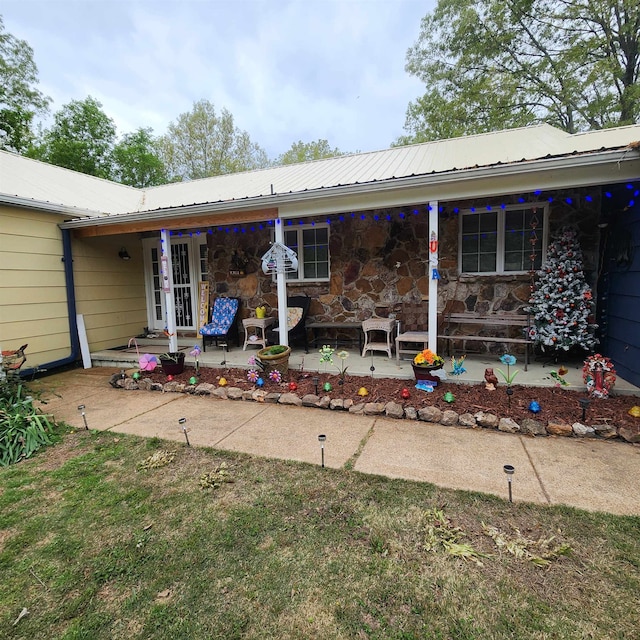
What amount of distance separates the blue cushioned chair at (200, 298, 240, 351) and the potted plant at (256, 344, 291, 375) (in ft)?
6.09

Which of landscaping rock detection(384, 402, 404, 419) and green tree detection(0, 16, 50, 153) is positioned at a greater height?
green tree detection(0, 16, 50, 153)

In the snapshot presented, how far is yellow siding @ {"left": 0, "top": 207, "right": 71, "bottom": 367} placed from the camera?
203 inches

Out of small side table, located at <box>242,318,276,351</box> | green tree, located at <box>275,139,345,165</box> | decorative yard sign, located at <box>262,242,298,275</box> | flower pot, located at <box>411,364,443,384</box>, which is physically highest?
green tree, located at <box>275,139,345,165</box>

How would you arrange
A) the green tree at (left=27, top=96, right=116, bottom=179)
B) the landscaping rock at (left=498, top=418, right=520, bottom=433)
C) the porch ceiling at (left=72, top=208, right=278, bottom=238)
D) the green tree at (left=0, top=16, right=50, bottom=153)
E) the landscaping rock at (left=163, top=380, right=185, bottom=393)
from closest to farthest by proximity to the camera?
the landscaping rock at (left=498, top=418, right=520, bottom=433) → the landscaping rock at (left=163, top=380, right=185, bottom=393) → the porch ceiling at (left=72, top=208, right=278, bottom=238) → the green tree at (left=0, top=16, right=50, bottom=153) → the green tree at (left=27, top=96, right=116, bottom=179)

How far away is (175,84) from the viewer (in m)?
17.2

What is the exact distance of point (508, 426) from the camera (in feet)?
10.7

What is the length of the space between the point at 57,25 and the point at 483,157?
13004 mm

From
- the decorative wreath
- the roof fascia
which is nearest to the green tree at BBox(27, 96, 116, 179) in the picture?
the roof fascia

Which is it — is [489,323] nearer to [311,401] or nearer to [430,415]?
[430,415]

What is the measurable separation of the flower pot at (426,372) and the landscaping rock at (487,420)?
0.78m

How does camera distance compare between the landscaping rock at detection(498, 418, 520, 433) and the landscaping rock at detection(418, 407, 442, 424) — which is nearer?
the landscaping rock at detection(498, 418, 520, 433)

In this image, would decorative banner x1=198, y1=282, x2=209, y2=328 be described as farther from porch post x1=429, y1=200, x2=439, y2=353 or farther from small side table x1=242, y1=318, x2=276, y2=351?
porch post x1=429, y1=200, x2=439, y2=353

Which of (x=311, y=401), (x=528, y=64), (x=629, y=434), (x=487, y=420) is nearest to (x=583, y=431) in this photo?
(x=629, y=434)

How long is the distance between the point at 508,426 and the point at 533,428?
0.65 ft
